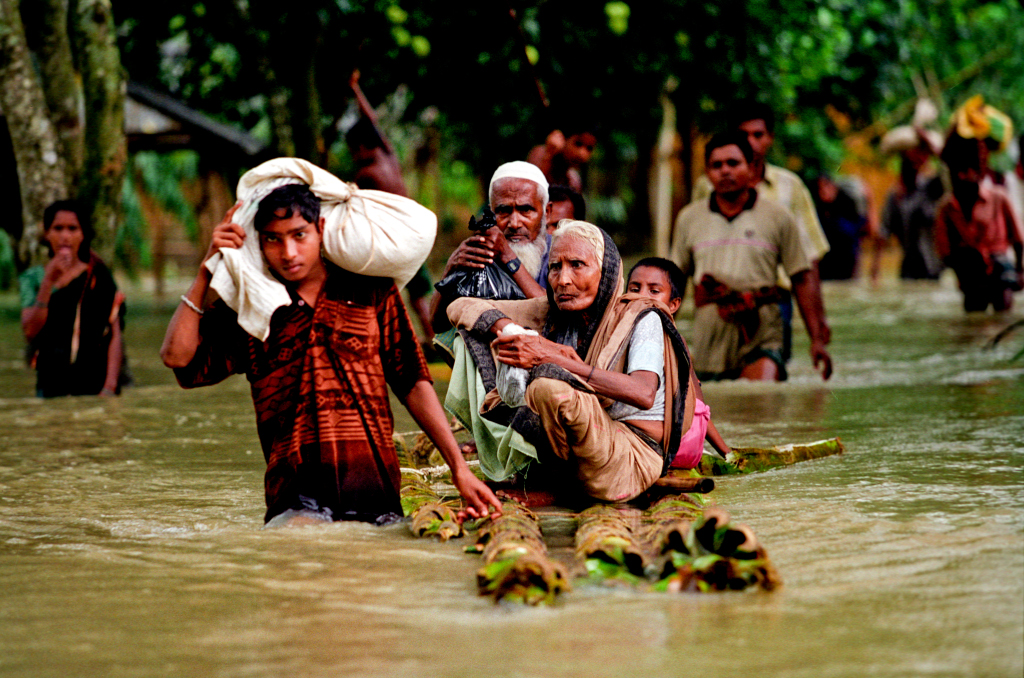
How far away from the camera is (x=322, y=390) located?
454cm

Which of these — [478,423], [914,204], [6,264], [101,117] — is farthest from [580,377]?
[6,264]

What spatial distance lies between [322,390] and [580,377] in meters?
0.90

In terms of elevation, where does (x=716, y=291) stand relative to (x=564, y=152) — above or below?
below

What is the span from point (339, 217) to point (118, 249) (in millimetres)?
17754

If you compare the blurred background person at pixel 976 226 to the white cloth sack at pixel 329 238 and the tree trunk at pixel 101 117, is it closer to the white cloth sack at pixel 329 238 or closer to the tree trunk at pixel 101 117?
the tree trunk at pixel 101 117

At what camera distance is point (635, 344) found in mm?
4828

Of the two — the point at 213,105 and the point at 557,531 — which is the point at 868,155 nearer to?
the point at 213,105

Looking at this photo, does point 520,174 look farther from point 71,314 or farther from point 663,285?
point 71,314

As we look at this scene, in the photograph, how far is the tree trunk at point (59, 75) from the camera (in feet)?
31.8

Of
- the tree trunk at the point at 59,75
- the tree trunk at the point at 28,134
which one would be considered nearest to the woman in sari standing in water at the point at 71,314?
the tree trunk at the point at 28,134

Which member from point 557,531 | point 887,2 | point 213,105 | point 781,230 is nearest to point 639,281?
point 557,531

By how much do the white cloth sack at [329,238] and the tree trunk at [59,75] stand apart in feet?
19.8

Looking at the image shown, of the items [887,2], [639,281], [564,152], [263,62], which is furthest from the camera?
[887,2]

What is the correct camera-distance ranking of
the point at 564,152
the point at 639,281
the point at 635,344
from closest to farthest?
the point at 635,344 → the point at 639,281 → the point at 564,152
